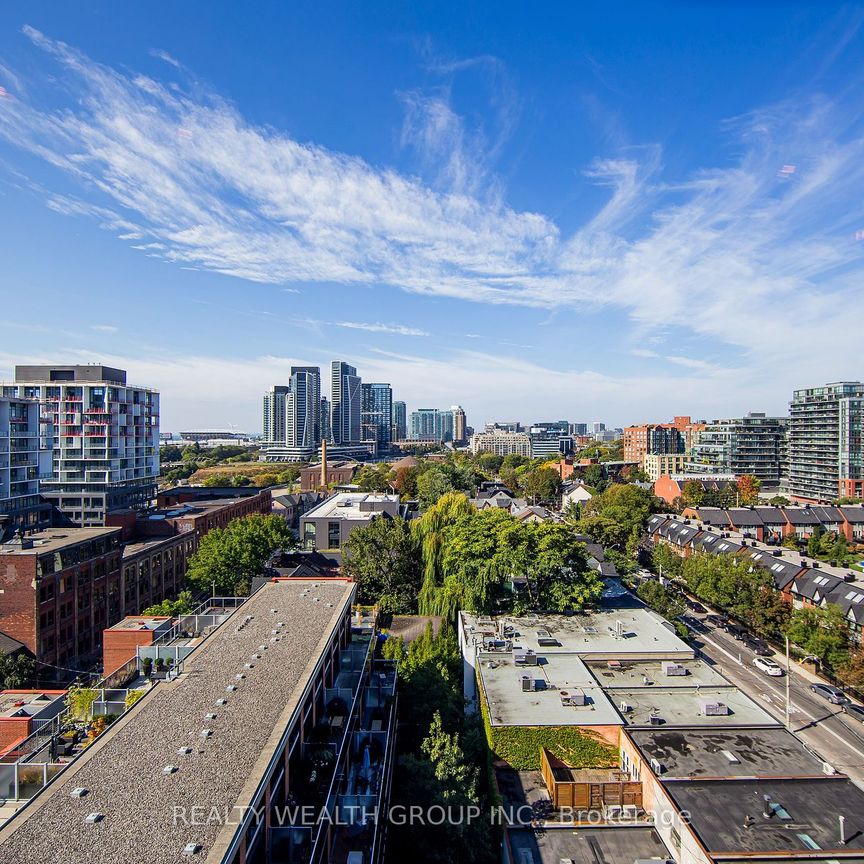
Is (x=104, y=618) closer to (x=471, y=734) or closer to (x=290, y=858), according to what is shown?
A: (x=471, y=734)

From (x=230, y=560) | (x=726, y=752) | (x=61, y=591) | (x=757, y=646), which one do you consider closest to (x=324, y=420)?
(x=230, y=560)

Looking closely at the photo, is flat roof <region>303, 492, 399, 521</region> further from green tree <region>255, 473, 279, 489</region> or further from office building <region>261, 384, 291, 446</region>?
office building <region>261, 384, 291, 446</region>

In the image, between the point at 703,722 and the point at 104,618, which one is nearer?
the point at 703,722

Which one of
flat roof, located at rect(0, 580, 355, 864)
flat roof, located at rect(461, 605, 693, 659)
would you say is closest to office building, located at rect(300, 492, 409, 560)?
flat roof, located at rect(461, 605, 693, 659)

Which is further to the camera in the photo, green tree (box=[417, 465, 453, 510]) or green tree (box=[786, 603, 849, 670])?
green tree (box=[417, 465, 453, 510])

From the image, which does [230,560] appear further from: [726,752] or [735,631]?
[735,631]

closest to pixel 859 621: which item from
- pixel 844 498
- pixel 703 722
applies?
pixel 703 722

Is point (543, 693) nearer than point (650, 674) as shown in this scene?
Yes
